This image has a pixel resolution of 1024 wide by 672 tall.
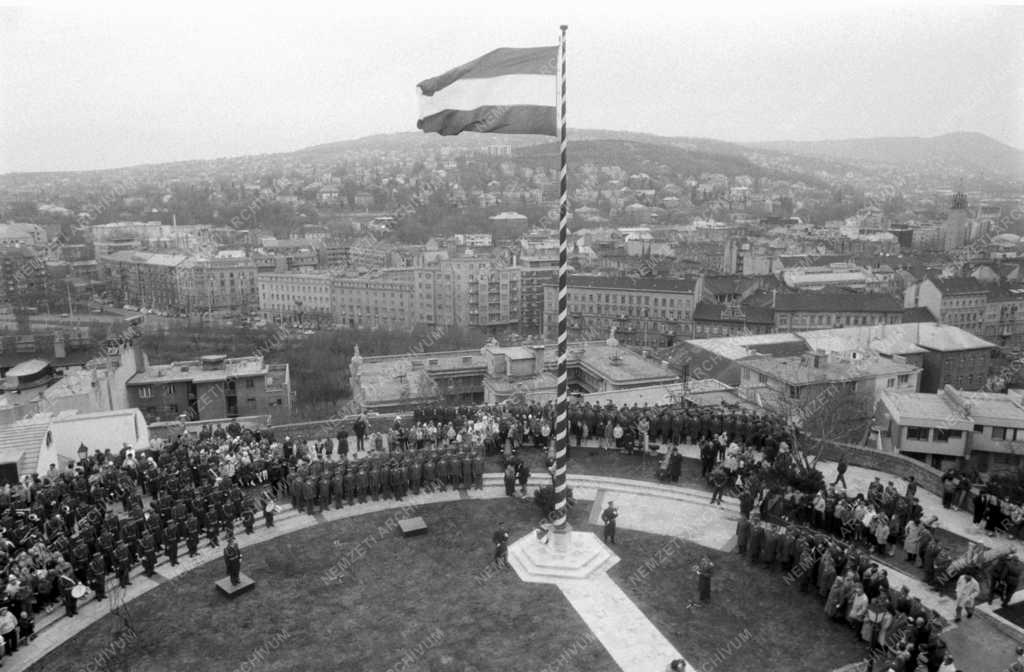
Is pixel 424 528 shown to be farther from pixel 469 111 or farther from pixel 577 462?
pixel 469 111

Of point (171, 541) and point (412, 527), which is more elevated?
point (171, 541)

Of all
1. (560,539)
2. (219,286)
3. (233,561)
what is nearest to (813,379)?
(560,539)

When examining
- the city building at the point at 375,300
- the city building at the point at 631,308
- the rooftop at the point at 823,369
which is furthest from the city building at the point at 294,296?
the rooftop at the point at 823,369

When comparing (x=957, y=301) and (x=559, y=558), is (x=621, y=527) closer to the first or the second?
(x=559, y=558)

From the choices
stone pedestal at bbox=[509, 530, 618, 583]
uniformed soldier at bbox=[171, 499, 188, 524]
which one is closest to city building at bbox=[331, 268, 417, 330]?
uniformed soldier at bbox=[171, 499, 188, 524]

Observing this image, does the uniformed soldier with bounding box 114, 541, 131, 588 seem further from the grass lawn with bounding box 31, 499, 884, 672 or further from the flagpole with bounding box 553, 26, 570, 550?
the flagpole with bounding box 553, 26, 570, 550

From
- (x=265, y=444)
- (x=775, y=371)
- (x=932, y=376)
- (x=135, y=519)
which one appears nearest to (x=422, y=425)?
(x=265, y=444)
